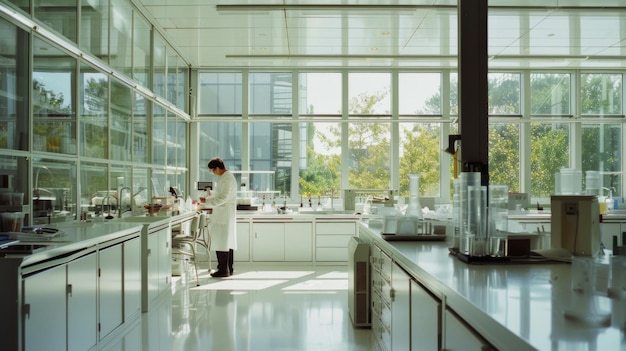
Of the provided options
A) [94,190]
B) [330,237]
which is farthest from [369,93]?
[94,190]

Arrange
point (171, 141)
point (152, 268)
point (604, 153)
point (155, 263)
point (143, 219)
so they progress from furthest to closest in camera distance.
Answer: point (604, 153)
point (171, 141)
point (143, 219)
point (155, 263)
point (152, 268)

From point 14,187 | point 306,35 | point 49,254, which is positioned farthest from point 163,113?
point 49,254

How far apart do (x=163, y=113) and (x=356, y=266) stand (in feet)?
13.1

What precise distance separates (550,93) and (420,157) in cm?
250

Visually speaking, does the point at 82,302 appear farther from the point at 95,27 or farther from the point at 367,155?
the point at 367,155

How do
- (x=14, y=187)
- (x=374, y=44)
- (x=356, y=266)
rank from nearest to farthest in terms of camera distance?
(x=14, y=187)
(x=356, y=266)
(x=374, y=44)

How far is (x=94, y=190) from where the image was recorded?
4.59m

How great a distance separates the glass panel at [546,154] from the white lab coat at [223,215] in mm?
Result: 5226

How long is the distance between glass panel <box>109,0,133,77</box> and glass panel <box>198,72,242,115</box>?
3.04 meters

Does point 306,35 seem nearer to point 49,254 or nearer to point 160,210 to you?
point 160,210

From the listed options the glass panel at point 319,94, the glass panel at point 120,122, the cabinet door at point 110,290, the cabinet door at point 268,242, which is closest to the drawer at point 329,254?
the cabinet door at point 268,242

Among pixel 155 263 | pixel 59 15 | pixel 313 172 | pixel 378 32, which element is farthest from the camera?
pixel 313 172

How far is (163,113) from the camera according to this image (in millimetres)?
6902

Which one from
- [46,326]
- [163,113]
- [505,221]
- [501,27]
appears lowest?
[46,326]
